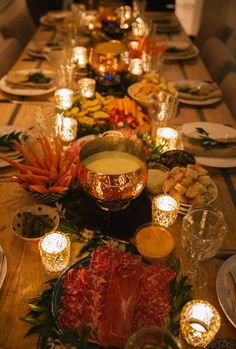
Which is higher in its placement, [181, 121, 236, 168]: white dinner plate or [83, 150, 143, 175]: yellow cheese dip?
[83, 150, 143, 175]: yellow cheese dip

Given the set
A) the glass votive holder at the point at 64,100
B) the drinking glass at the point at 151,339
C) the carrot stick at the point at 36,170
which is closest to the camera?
the drinking glass at the point at 151,339

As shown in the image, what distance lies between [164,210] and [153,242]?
112 mm

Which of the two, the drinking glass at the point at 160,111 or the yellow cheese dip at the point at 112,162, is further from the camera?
the drinking glass at the point at 160,111

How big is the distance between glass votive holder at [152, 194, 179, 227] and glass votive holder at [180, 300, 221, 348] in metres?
0.29

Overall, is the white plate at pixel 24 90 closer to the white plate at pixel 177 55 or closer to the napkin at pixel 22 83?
the napkin at pixel 22 83

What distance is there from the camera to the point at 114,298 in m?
0.74

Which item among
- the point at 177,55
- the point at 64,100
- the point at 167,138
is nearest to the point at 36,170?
the point at 167,138

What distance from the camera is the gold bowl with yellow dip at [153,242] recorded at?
93 centimetres

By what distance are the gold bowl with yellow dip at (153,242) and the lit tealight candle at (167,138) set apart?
17.5 inches

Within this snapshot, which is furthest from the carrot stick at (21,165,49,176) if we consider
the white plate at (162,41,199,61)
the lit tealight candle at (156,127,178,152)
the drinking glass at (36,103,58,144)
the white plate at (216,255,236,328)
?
the white plate at (162,41,199,61)

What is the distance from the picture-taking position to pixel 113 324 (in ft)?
2.39

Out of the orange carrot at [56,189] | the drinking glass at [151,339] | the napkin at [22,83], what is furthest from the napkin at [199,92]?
the drinking glass at [151,339]

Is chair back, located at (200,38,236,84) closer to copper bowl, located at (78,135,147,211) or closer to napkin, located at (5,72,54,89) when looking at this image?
napkin, located at (5,72,54,89)

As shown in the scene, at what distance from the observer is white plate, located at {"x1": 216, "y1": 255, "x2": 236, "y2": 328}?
2.71 feet
